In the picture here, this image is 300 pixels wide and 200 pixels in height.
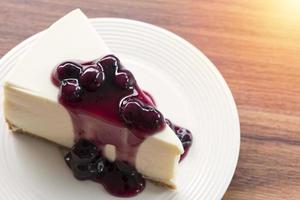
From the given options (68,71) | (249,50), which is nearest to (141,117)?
(68,71)

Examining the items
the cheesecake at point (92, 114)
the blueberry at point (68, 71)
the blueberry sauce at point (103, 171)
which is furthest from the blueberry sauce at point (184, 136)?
the blueberry at point (68, 71)

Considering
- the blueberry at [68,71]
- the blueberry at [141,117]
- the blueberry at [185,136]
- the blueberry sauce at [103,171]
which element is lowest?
the blueberry sauce at [103,171]

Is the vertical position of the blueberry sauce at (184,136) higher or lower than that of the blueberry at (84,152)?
higher

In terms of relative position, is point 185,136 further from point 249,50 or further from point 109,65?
point 249,50

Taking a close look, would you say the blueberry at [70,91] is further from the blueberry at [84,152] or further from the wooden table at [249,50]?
the wooden table at [249,50]

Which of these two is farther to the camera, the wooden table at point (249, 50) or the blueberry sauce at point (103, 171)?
the wooden table at point (249, 50)

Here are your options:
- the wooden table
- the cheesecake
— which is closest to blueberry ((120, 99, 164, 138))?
the cheesecake
